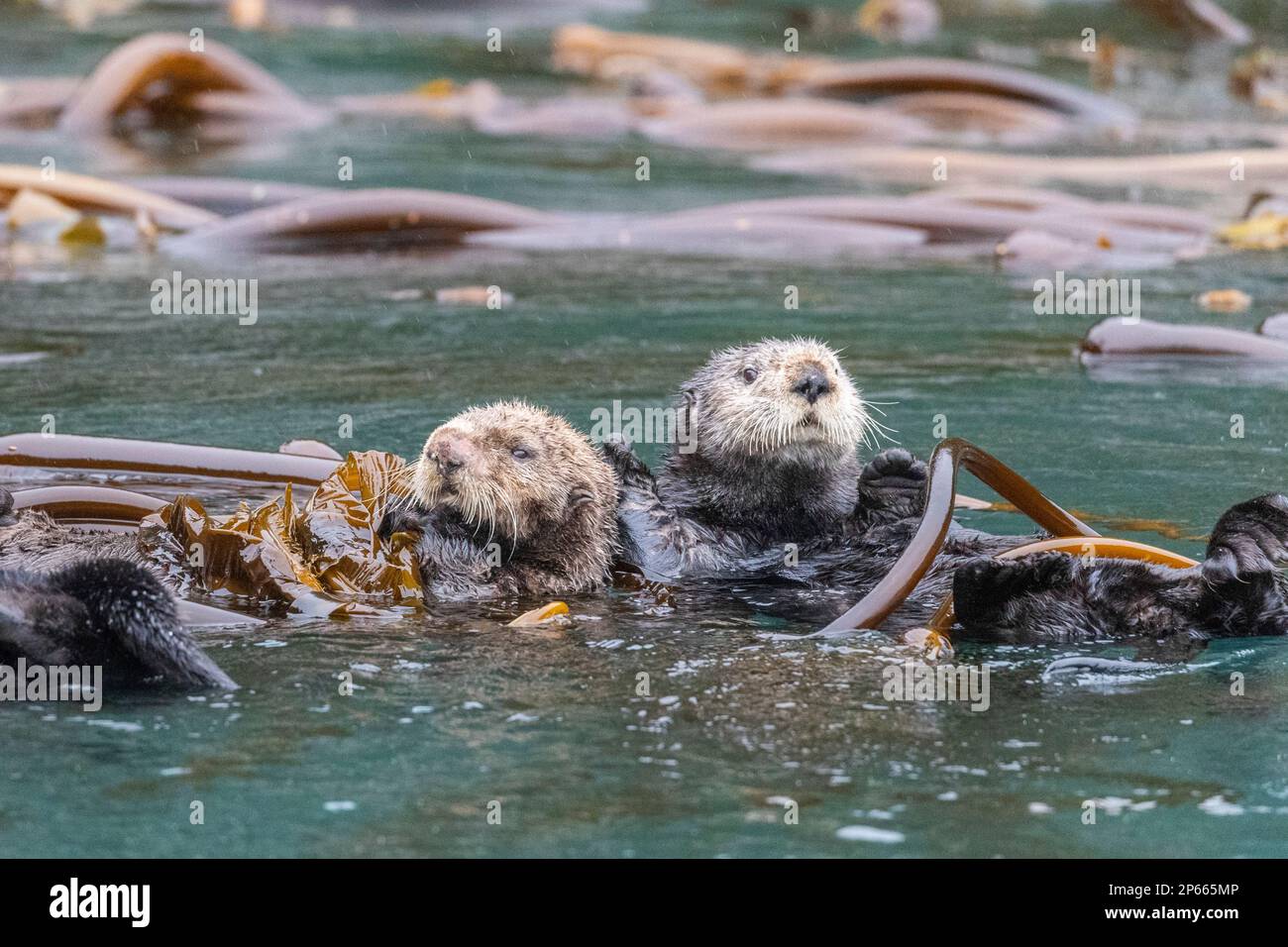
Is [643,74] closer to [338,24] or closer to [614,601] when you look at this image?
[338,24]

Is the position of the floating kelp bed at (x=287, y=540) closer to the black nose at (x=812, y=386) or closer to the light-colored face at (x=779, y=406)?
Result: the light-colored face at (x=779, y=406)

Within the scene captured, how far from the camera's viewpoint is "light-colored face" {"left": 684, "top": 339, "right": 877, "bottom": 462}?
5.56m

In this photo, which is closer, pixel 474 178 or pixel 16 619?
pixel 16 619

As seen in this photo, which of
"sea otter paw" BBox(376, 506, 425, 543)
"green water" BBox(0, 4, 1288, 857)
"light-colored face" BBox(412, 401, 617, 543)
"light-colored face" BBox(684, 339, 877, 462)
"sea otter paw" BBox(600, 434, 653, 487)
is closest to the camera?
"green water" BBox(0, 4, 1288, 857)

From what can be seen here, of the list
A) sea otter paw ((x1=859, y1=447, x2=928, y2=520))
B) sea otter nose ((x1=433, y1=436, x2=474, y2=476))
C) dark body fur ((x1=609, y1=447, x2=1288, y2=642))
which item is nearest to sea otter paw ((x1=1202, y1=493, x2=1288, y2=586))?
dark body fur ((x1=609, y1=447, x2=1288, y2=642))

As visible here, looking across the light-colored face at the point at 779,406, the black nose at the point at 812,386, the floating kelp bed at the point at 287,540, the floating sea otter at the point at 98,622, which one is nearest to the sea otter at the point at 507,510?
the floating kelp bed at the point at 287,540

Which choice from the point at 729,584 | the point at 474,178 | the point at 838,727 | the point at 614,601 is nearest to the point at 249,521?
the point at 614,601

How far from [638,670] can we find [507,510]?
3.21 feet

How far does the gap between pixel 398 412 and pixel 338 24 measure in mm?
13174

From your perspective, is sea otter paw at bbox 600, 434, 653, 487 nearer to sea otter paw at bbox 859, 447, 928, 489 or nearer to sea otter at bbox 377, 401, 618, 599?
sea otter at bbox 377, 401, 618, 599

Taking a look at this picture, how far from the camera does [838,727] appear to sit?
4152 millimetres

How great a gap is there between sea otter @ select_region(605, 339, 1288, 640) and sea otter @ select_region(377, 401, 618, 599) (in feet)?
0.68

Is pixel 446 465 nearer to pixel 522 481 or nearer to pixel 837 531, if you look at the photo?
pixel 522 481

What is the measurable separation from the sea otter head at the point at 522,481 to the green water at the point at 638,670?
11.7 inches
